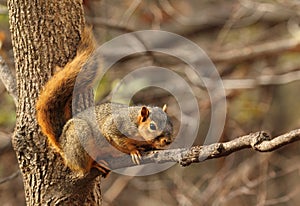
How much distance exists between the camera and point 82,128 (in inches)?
76.1

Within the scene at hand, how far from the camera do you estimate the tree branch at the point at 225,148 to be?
1263 mm

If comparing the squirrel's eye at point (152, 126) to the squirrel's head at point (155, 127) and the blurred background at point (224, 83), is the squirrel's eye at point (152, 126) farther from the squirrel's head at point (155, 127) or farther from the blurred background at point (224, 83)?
the blurred background at point (224, 83)

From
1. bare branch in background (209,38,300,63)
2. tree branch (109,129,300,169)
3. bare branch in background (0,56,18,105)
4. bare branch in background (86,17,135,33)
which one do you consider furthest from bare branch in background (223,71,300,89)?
tree branch (109,129,300,169)

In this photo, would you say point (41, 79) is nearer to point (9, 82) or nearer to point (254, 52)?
point (9, 82)

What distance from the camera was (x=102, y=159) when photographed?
1896mm

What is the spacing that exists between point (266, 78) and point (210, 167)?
1.56m

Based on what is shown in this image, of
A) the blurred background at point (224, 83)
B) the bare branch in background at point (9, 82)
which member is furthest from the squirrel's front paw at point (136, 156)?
the blurred background at point (224, 83)

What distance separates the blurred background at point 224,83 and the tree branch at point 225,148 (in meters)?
1.92

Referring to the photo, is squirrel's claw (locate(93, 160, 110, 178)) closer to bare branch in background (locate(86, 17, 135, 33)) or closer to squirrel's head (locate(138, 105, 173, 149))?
squirrel's head (locate(138, 105, 173, 149))

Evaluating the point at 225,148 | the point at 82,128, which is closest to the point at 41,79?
the point at 82,128

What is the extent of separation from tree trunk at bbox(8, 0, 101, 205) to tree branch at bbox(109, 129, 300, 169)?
0.34 m

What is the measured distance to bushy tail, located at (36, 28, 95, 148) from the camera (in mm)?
1918

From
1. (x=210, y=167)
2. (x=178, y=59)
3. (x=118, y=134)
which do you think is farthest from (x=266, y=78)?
(x=118, y=134)

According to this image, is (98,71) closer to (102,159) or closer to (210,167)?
(102,159)
